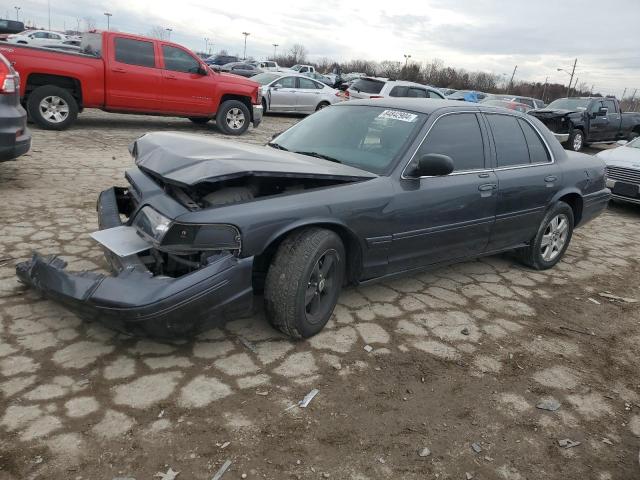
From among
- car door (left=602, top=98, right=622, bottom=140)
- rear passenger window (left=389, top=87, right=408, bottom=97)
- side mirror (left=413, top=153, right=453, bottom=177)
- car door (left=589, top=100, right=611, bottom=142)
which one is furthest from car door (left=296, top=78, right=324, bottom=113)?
side mirror (left=413, top=153, right=453, bottom=177)

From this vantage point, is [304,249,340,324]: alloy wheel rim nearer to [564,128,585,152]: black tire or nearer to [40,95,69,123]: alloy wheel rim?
[40,95,69,123]: alloy wheel rim

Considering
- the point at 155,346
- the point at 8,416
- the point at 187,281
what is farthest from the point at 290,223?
the point at 8,416

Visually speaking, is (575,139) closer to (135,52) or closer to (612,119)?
(612,119)

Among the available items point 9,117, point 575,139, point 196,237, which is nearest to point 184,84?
point 9,117

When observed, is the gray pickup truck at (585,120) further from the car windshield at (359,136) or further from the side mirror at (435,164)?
the side mirror at (435,164)

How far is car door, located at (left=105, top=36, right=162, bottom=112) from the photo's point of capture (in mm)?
9531

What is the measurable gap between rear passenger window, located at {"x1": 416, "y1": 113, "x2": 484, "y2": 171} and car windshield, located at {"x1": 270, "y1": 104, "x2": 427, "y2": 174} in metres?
0.15

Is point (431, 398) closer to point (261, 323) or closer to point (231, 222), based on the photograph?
point (261, 323)

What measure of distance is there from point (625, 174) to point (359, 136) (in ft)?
20.2

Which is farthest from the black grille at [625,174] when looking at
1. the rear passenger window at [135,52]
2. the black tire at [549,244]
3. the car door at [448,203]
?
the rear passenger window at [135,52]

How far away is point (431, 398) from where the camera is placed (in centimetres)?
284

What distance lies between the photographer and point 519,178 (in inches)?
175

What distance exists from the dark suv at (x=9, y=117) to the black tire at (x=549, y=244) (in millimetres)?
5266

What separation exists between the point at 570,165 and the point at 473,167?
1.56 meters
